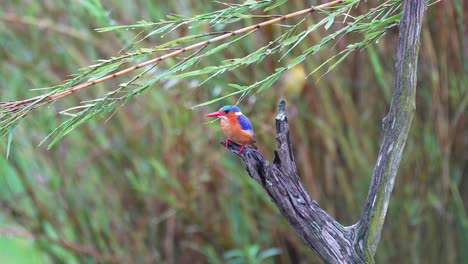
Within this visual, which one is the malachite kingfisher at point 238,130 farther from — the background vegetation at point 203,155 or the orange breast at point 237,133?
the background vegetation at point 203,155

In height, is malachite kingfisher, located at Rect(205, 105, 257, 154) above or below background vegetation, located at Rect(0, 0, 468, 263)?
below

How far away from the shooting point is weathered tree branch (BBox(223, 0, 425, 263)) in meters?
0.81

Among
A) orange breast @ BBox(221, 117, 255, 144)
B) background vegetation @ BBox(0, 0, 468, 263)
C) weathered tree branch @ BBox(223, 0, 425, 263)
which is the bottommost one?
weathered tree branch @ BBox(223, 0, 425, 263)

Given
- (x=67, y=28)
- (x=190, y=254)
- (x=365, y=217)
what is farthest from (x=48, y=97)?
(x=190, y=254)

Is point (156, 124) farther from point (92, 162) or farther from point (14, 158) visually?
point (14, 158)

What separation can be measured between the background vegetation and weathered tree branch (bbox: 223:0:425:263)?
743 millimetres

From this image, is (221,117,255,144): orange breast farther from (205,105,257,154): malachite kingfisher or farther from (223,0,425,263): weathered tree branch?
(223,0,425,263): weathered tree branch

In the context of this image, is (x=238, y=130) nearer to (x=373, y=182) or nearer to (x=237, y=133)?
(x=237, y=133)

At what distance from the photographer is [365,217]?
84 cm

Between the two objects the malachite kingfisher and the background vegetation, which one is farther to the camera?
the background vegetation

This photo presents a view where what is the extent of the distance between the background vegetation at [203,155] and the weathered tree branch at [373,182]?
2.44ft

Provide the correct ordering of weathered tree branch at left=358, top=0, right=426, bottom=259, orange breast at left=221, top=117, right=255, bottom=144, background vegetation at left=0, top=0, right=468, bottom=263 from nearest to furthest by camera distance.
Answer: weathered tree branch at left=358, top=0, right=426, bottom=259, orange breast at left=221, top=117, right=255, bottom=144, background vegetation at left=0, top=0, right=468, bottom=263

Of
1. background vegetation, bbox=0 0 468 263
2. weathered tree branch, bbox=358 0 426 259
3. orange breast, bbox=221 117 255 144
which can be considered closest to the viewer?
weathered tree branch, bbox=358 0 426 259

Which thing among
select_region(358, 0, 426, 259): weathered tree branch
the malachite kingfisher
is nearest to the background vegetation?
the malachite kingfisher
